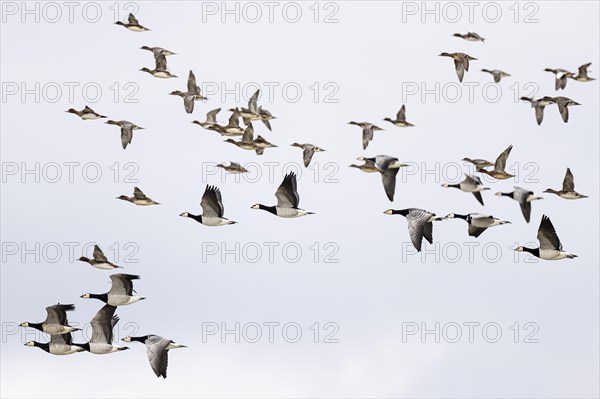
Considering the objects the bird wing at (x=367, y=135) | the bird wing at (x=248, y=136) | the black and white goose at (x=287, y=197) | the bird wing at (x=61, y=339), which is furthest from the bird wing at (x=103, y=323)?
the bird wing at (x=367, y=135)

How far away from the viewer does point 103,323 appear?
46.5m

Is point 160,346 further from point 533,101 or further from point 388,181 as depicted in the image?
point 533,101

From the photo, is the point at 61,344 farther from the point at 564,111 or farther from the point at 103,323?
the point at 564,111

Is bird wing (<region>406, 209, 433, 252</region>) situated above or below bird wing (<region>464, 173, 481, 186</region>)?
below

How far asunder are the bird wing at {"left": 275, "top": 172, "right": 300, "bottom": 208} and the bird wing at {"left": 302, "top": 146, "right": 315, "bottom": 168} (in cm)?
339

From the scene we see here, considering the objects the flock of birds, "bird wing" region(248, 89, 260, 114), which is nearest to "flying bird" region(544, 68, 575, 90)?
the flock of birds

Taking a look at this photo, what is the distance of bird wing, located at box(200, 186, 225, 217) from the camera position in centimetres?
4553

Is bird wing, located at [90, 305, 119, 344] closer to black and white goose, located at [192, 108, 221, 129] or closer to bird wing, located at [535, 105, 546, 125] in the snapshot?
black and white goose, located at [192, 108, 221, 129]

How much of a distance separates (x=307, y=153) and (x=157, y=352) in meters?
7.59

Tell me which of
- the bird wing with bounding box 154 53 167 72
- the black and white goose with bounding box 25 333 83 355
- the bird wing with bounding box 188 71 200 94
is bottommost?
the black and white goose with bounding box 25 333 83 355

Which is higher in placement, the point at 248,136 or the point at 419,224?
the point at 248,136

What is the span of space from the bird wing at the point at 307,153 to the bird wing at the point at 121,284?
6.23m

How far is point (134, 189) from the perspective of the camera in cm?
4847

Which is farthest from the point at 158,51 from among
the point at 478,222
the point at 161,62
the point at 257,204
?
the point at 478,222
